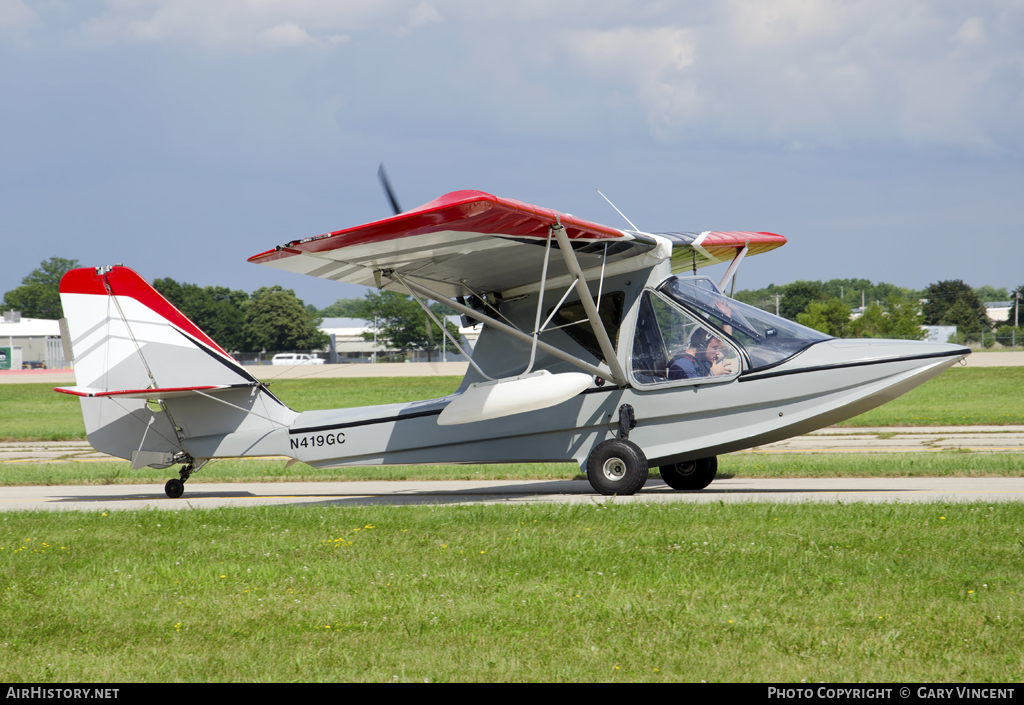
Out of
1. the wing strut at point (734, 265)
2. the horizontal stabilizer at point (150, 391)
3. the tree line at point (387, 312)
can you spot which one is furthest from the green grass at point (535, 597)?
the tree line at point (387, 312)

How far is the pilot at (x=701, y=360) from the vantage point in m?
10.3

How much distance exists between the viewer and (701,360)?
10422 mm

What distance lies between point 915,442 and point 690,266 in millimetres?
8053

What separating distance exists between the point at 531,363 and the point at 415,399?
108 ft

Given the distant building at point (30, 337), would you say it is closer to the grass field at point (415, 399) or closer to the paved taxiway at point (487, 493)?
the grass field at point (415, 399)

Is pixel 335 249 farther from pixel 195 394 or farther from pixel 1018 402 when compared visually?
pixel 1018 402

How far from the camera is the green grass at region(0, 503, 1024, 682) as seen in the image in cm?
437

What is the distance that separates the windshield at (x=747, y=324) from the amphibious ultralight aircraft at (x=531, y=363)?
0.09 feet

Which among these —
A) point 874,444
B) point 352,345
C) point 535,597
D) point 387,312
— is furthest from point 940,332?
point 535,597

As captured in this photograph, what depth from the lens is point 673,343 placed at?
34.7ft

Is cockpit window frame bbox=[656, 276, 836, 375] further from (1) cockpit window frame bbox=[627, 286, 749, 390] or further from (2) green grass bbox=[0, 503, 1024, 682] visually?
(2) green grass bbox=[0, 503, 1024, 682]

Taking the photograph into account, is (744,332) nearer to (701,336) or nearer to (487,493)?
(701,336)

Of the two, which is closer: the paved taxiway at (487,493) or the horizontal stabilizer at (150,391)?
the paved taxiway at (487,493)
